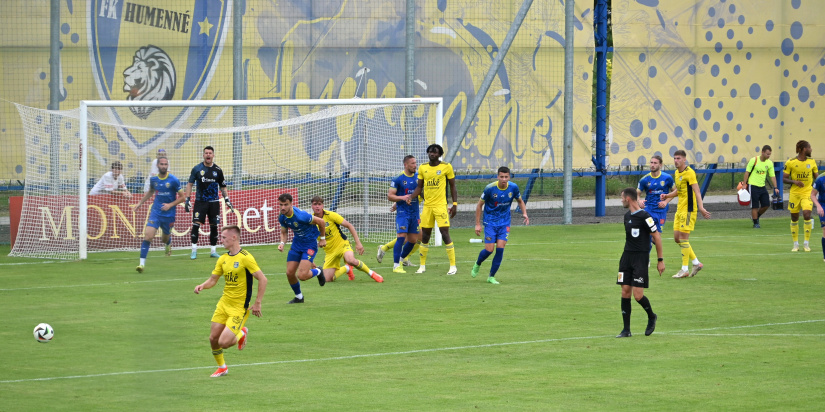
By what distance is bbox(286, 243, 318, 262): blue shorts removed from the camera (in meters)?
15.7

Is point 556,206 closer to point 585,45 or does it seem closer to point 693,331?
point 585,45

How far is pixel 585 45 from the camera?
3109cm

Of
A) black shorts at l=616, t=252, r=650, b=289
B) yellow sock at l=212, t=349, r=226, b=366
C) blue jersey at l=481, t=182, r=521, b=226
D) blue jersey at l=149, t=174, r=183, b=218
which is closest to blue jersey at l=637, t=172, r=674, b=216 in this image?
blue jersey at l=481, t=182, r=521, b=226

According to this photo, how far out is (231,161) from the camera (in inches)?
1021

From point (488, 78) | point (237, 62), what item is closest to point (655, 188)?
point (488, 78)

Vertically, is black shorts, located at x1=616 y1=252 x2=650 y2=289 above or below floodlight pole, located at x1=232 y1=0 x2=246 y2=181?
below

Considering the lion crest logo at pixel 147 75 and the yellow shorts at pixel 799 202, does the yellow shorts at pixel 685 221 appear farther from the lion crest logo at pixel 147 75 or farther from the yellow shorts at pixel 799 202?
the lion crest logo at pixel 147 75

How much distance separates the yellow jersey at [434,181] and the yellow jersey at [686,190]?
13.8 feet

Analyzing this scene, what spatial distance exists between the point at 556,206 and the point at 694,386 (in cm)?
2224

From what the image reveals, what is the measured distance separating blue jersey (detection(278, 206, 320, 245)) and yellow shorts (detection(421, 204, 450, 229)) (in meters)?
3.19

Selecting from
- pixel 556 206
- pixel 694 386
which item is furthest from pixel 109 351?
pixel 556 206

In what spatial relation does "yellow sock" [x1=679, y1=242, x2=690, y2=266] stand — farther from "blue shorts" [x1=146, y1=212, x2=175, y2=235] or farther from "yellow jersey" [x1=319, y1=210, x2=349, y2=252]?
"blue shorts" [x1=146, y1=212, x2=175, y2=235]

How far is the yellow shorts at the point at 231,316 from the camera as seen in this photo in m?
10.7

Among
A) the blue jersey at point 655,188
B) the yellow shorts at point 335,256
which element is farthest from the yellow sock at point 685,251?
the yellow shorts at point 335,256
